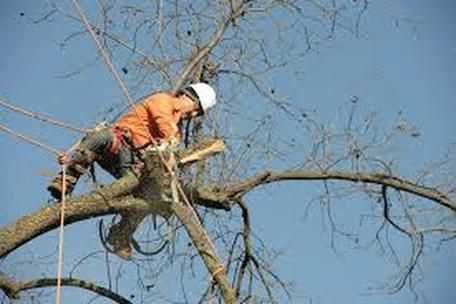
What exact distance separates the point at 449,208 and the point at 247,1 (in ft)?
5.98

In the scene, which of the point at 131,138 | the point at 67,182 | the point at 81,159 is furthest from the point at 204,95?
the point at 67,182

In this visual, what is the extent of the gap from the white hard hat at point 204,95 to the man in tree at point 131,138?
1.4 inches

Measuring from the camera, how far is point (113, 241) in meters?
5.84

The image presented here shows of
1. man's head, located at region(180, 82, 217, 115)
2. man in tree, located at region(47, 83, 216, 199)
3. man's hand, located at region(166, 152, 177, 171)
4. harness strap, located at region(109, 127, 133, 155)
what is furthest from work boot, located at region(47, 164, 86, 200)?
man's head, located at region(180, 82, 217, 115)

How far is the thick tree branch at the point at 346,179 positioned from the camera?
19.3 feet

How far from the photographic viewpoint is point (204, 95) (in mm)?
6164

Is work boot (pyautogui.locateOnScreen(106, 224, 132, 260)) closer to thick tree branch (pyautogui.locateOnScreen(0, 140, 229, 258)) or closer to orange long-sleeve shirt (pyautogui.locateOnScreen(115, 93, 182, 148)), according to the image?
thick tree branch (pyautogui.locateOnScreen(0, 140, 229, 258))

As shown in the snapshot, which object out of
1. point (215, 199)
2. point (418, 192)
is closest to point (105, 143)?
point (215, 199)

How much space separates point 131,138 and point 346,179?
1285mm

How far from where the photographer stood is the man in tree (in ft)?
18.3

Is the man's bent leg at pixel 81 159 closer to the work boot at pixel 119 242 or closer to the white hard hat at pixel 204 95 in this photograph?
the work boot at pixel 119 242

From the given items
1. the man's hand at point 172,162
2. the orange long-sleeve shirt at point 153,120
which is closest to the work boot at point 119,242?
the orange long-sleeve shirt at point 153,120

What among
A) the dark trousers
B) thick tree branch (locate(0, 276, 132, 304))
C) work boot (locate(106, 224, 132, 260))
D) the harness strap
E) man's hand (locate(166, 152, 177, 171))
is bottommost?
thick tree branch (locate(0, 276, 132, 304))

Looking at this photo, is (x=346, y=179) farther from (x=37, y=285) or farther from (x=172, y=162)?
(x=37, y=285)
